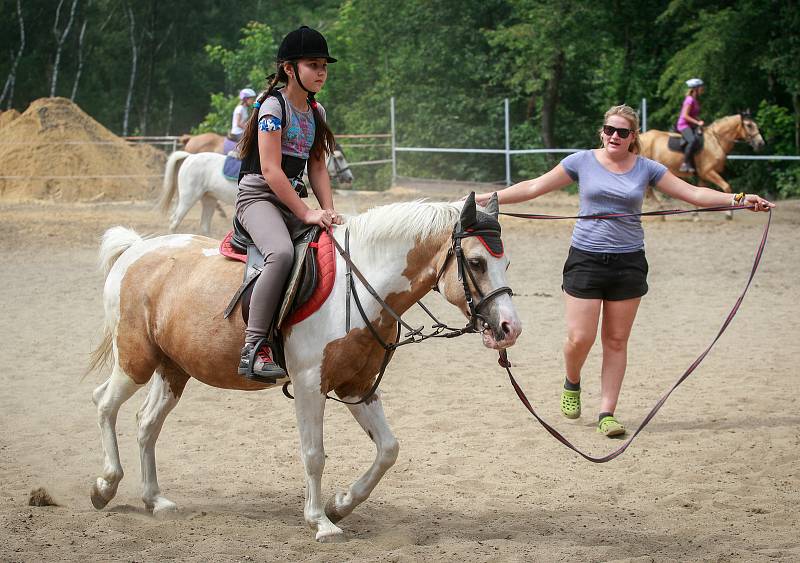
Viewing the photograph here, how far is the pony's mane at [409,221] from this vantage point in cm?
415

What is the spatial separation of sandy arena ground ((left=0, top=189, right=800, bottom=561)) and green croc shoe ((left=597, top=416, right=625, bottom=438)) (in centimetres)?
9

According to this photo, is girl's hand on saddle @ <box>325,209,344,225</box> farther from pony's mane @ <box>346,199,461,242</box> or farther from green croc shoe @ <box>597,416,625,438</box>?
green croc shoe @ <box>597,416,625,438</box>

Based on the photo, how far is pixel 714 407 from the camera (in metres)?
6.68

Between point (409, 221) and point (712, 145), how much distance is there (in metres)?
14.8

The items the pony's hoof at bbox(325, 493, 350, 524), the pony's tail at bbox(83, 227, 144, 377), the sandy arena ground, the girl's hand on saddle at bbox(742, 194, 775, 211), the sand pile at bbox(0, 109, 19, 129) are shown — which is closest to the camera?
the sandy arena ground

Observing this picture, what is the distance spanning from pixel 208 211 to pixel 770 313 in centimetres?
844

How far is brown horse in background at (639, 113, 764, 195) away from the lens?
17.5 metres

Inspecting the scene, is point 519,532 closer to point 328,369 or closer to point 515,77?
point 328,369

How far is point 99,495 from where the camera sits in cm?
Result: 482

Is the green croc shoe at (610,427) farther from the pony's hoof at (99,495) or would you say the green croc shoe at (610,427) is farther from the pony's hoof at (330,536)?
the pony's hoof at (99,495)

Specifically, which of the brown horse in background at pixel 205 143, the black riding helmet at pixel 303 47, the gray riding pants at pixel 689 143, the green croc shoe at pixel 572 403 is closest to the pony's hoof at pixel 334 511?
the black riding helmet at pixel 303 47

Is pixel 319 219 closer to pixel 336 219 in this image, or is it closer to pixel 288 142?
pixel 336 219

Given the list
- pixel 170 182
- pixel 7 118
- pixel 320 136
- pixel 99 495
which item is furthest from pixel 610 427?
pixel 7 118

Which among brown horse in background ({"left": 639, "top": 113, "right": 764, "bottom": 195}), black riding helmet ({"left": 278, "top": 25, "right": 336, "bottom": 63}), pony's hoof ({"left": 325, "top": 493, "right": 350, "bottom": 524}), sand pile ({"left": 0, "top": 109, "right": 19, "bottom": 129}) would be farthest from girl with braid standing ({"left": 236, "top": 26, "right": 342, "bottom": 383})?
sand pile ({"left": 0, "top": 109, "right": 19, "bottom": 129})
